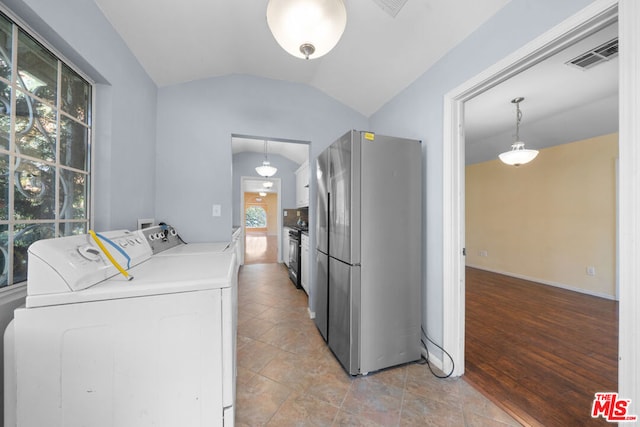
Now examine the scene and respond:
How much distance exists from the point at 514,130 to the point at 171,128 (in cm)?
478

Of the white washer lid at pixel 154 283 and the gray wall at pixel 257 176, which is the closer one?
the white washer lid at pixel 154 283

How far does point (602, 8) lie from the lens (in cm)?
100

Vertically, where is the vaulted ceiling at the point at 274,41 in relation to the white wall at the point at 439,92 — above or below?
above

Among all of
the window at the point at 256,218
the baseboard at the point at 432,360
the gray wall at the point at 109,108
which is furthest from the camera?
the window at the point at 256,218

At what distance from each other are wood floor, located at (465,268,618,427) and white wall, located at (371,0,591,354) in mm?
489

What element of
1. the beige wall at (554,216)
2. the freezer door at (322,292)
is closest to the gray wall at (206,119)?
the freezer door at (322,292)

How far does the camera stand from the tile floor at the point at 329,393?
1354 millimetres

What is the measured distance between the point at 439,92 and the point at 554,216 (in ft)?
12.2

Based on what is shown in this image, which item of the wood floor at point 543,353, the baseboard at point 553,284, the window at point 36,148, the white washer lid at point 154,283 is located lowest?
the wood floor at point 543,353

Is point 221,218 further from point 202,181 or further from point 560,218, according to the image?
point 560,218

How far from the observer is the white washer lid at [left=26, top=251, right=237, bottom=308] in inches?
30.9

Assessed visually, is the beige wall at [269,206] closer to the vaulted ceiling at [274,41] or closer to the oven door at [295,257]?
the oven door at [295,257]

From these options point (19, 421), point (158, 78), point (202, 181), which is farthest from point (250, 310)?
point (158, 78)

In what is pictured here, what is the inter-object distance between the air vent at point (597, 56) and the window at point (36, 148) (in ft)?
12.2
